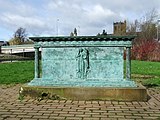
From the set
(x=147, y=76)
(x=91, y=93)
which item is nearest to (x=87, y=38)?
(x=91, y=93)

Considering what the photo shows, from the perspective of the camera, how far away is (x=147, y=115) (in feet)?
21.2

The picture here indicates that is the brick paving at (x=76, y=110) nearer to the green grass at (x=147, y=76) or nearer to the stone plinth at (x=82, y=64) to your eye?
the stone plinth at (x=82, y=64)

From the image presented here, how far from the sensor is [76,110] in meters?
6.94

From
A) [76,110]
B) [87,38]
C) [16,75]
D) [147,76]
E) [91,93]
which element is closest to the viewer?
[76,110]

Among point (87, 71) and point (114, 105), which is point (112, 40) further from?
point (114, 105)

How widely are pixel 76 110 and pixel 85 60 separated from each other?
84.4 inches

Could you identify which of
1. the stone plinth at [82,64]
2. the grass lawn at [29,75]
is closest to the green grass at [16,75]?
the grass lawn at [29,75]

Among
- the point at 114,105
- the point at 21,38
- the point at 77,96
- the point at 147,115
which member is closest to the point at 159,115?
the point at 147,115

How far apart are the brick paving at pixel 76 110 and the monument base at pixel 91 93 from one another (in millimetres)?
264

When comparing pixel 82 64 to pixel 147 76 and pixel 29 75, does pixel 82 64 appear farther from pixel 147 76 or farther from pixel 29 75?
pixel 147 76

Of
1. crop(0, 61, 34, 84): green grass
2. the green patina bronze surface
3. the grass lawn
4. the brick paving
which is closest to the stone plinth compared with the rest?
the green patina bronze surface

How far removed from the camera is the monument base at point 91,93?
26.8 feet

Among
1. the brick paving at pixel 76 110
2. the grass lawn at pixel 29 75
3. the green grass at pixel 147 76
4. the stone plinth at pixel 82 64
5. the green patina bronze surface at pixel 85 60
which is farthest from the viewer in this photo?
the grass lawn at pixel 29 75

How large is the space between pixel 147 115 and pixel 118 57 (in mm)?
2623
